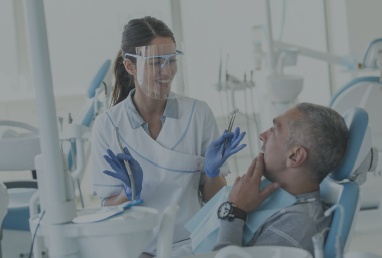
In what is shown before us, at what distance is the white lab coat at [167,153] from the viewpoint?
2.25 meters

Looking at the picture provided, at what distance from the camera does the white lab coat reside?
2.25m

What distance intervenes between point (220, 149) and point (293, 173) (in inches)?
10.7

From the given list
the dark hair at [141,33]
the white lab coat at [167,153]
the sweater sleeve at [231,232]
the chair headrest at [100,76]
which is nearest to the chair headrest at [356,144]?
the sweater sleeve at [231,232]

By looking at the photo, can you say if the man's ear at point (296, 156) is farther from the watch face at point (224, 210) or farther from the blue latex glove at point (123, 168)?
the blue latex glove at point (123, 168)

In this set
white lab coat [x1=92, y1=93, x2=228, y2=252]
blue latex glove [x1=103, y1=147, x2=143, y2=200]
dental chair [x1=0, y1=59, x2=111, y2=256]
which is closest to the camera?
blue latex glove [x1=103, y1=147, x2=143, y2=200]

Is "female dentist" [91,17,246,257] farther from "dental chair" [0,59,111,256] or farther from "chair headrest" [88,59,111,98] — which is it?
"chair headrest" [88,59,111,98]

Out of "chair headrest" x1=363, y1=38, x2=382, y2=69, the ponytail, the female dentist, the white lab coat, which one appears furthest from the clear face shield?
"chair headrest" x1=363, y1=38, x2=382, y2=69

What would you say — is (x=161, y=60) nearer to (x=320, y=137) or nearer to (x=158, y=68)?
(x=158, y=68)

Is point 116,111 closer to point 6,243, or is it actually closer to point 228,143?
point 228,143

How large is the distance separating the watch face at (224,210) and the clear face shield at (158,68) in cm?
47

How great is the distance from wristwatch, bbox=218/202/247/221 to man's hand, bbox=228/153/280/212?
0.6 inches

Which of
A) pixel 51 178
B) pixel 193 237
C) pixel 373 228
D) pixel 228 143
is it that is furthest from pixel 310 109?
pixel 373 228

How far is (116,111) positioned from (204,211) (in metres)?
0.47

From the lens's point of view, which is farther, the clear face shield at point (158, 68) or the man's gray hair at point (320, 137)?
the clear face shield at point (158, 68)
